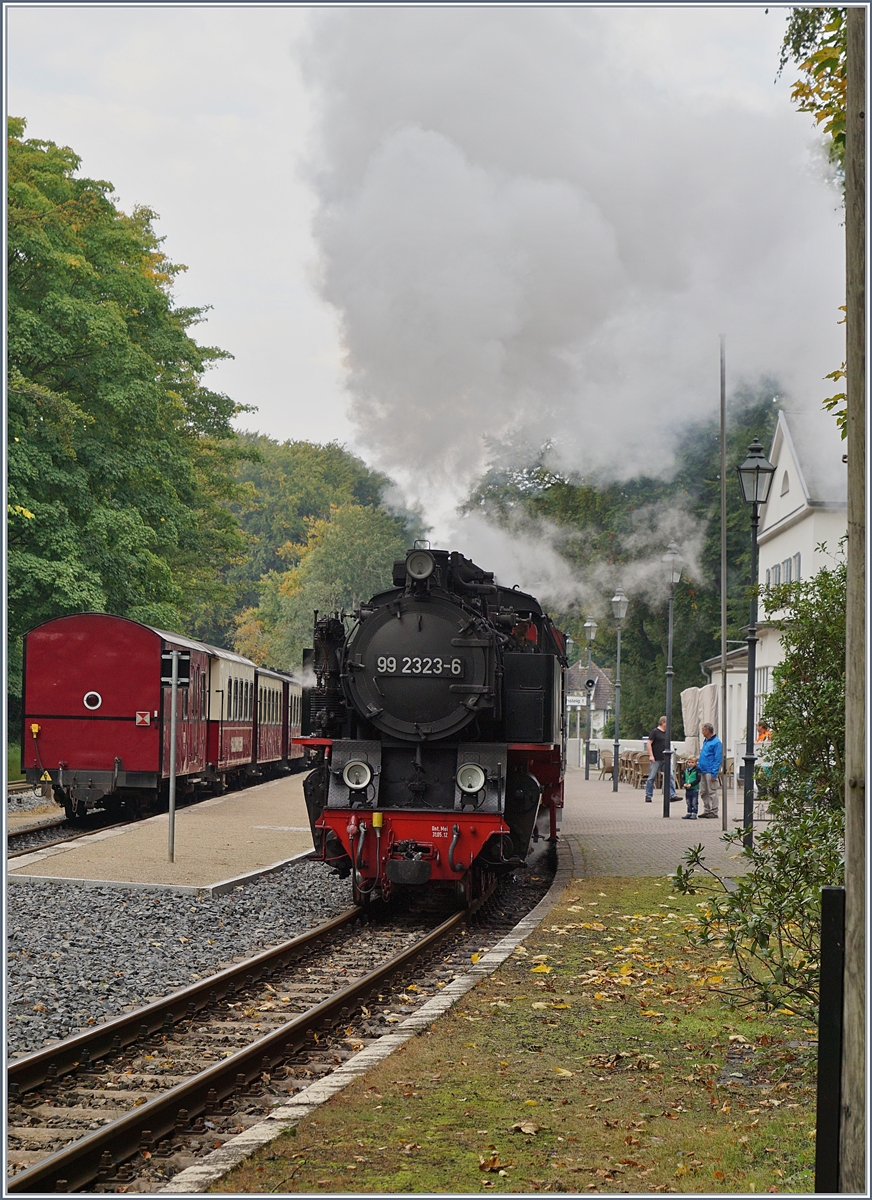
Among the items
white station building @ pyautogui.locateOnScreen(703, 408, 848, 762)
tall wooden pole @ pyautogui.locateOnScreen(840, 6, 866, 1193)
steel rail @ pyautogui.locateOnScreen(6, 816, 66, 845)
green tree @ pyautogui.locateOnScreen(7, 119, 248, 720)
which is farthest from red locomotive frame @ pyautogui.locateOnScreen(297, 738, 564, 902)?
white station building @ pyautogui.locateOnScreen(703, 408, 848, 762)

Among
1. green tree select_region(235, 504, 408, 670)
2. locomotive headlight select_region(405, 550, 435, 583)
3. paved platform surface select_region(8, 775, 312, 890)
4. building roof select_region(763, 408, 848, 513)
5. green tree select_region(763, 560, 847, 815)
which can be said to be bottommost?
paved platform surface select_region(8, 775, 312, 890)

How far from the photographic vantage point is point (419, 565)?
38.4 ft

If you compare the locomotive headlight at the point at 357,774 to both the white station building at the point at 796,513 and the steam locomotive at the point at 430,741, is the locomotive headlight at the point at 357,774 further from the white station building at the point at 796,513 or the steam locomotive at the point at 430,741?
the white station building at the point at 796,513

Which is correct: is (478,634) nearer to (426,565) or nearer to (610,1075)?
(426,565)

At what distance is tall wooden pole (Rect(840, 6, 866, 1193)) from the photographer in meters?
Result: 3.78

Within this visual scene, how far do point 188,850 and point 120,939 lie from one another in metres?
5.19

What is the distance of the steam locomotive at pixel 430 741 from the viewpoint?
11.2 m

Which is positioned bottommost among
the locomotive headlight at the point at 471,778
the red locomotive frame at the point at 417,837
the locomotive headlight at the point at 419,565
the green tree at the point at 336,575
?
the red locomotive frame at the point at 417,837

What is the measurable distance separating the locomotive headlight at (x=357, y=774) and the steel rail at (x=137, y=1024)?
1.70 meters

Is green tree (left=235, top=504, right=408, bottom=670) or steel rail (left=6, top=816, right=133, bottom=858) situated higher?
green tree (left=235, top=504, right=408, bottom=670)

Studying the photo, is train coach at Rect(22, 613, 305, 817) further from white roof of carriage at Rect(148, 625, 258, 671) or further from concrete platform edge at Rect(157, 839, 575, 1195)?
concrete platform edge at Rect(157, 839, 575, 1195)

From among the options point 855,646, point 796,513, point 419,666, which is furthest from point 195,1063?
point 796,513

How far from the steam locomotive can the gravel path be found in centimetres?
98

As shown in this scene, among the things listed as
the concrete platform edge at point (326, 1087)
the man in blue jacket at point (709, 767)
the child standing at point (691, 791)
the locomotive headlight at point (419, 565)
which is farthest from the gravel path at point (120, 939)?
the child standing at point (691, 791)
